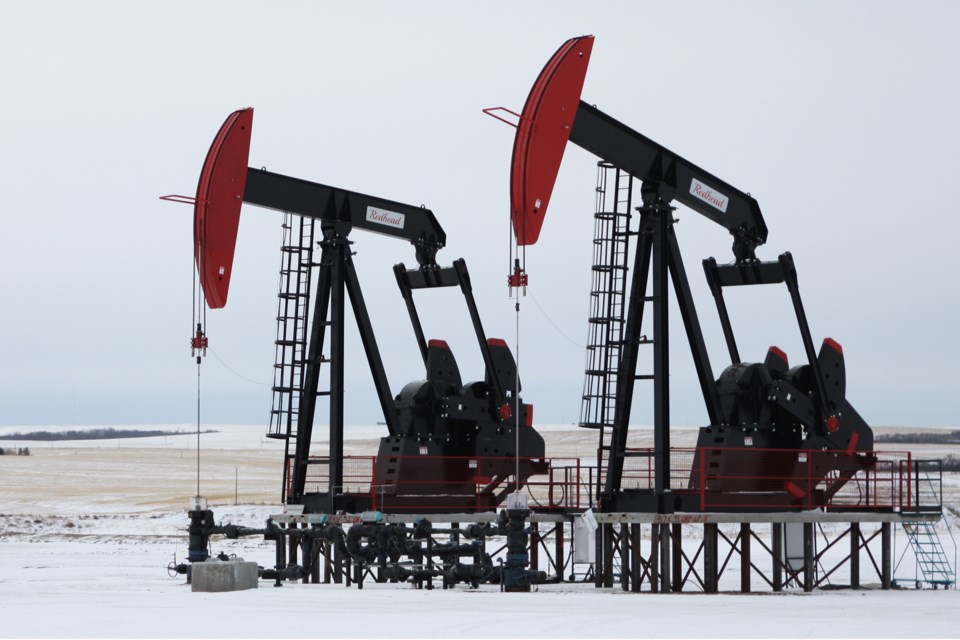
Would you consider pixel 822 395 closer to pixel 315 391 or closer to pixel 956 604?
pixel 956 604

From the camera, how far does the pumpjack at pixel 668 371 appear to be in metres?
20.1

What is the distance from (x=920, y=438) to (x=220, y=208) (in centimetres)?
8680

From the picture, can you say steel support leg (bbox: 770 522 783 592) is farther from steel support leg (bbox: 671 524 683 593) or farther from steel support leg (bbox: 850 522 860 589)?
steel support leg (bbox: 850 522 860 589)

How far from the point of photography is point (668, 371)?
21.3 m

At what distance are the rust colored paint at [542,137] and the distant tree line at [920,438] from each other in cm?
8221

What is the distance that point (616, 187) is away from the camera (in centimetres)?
2173

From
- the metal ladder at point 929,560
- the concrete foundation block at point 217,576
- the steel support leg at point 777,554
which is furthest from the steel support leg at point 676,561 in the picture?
the concrete foundation block at point 217,576

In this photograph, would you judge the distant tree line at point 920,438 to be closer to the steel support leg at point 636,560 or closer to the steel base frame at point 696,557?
the steel base frame at point 696,557

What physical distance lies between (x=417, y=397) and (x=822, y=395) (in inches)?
230

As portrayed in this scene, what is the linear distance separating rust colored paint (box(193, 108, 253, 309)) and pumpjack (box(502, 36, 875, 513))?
4.66 meters

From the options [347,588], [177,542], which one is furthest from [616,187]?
[177,542]

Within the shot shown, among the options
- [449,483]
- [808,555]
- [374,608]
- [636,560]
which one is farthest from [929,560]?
[374,608]

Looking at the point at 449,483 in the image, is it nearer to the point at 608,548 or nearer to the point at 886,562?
the point at 608,548

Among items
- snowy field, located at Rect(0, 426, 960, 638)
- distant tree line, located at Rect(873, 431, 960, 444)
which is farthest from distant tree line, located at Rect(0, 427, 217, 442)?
snowy field, located at Rect(0, 426, 960, 638)
